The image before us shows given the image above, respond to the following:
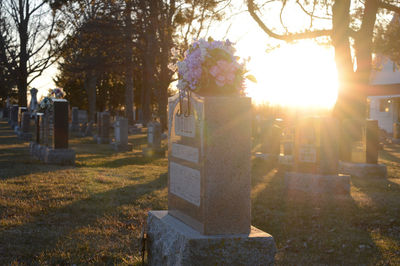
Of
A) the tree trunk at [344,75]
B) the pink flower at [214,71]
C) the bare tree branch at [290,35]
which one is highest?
the bare tree branch at [290,35]

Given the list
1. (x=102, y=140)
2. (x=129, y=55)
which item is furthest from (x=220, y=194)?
(x=129, y=55)

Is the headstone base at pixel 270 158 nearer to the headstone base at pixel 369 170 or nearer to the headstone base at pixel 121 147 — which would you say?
the headstone base at pixel 369 170

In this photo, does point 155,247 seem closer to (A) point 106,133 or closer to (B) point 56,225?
(B) point 56,225

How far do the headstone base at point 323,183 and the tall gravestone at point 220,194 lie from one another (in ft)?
18.9

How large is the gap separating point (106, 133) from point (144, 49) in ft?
23.8

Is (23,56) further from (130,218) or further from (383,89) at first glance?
(130,218)

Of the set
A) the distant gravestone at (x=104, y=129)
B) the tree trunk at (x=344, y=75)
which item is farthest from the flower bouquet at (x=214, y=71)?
the distant gravestone at (x=104, y=129)

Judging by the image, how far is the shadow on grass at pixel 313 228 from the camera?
17.3 ft

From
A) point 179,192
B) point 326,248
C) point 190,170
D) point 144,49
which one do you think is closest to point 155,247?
point 179,192

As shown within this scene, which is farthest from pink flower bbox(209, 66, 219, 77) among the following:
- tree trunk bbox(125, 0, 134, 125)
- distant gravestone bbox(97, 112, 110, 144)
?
tree trunk bbox(125, 0, 134, 125)

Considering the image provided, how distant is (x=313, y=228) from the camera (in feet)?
21.0

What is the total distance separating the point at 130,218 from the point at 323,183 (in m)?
4.42

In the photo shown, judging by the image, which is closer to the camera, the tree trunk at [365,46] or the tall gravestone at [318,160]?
the tall gravestone at [318,160]

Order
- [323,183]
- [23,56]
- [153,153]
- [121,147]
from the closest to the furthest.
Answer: [323,183] < [153,153] < [121,147] < [23,56]
